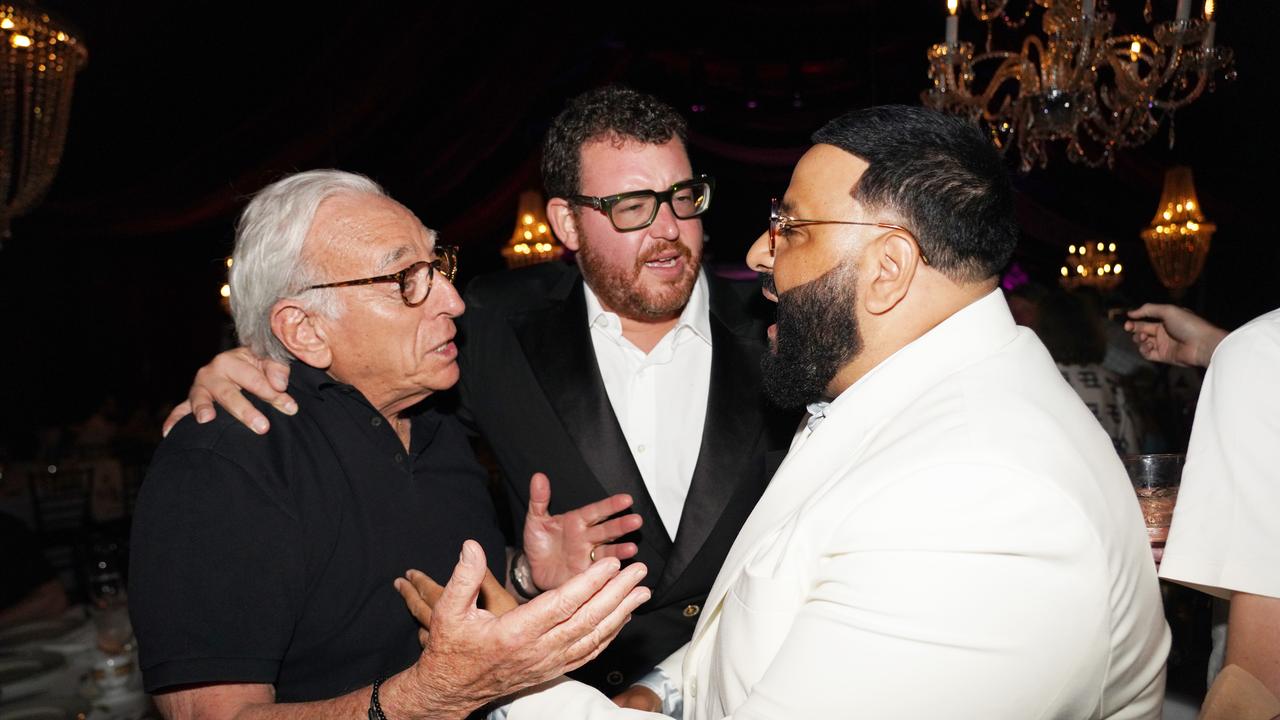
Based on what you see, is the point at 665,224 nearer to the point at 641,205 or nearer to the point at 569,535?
the point at 641,205

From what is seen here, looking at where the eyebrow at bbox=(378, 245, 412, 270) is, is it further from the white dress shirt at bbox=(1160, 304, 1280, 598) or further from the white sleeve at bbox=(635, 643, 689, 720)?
the white dress shirt at bbox=(1160, 304, 1280, 598)

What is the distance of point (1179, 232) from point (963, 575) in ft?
21.0

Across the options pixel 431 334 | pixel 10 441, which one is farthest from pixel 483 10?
pixel 10 441

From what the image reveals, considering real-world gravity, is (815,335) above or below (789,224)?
below

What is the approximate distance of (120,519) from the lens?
6359mm

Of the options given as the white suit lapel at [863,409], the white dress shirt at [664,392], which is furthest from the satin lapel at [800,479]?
the white dress shirt at [664,392]

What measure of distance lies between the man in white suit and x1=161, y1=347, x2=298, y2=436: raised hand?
2.54ft

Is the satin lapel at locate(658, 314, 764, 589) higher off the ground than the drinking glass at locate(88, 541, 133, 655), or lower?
higher

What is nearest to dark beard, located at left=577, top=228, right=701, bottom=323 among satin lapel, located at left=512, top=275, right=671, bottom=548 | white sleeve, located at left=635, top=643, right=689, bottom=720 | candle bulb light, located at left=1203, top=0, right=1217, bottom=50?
satin lapel, located at left=512, top=275, right=671, bottom=548

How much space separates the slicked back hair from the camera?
1.49 meters

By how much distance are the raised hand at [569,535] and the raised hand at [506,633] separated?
1.70ft

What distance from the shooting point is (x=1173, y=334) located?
7.55 ft

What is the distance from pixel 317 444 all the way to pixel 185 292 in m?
9.41

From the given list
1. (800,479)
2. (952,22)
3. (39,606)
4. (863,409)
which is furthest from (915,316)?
(952,22)
